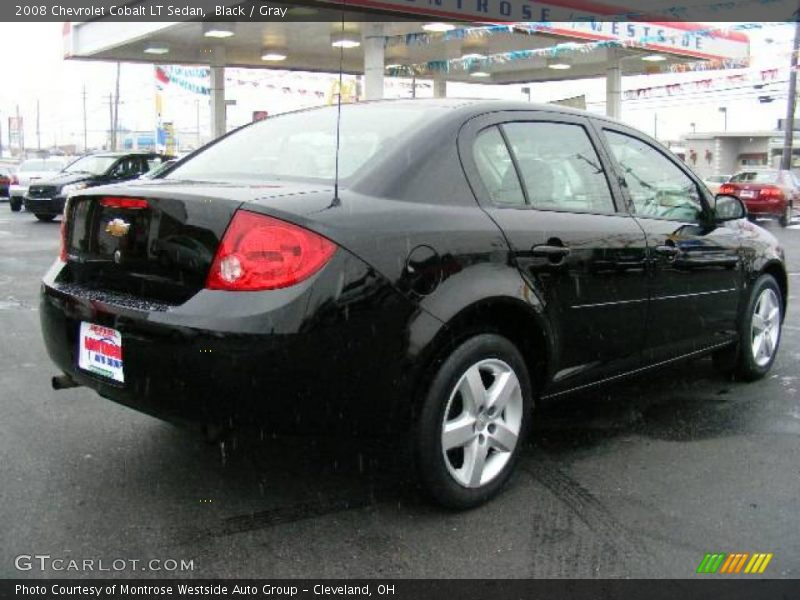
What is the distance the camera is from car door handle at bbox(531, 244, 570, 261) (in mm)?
3238

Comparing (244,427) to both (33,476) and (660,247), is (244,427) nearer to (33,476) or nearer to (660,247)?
(33,476)

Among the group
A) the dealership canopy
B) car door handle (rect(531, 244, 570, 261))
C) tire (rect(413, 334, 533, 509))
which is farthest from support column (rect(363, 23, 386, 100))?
tire (rect(413, 334, 533, 509))

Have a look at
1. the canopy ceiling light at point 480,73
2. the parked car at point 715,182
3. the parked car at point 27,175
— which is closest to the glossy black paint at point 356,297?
the parked car at point 715,182

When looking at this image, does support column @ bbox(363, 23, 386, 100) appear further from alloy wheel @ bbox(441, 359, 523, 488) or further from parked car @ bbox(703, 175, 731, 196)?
alloy wheel @ bbox(441, 359, 523, 488)

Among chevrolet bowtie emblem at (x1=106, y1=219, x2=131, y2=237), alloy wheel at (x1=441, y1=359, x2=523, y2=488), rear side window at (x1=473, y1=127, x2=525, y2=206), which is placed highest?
rear side window at (x1=473, y1=127, x2=525, y2=206)

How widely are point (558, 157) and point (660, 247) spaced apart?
71cm

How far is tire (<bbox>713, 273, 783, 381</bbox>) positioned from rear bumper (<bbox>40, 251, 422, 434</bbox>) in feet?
9.19

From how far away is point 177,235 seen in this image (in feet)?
9.18

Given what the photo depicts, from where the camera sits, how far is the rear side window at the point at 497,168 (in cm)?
325

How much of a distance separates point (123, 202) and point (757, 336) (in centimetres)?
380

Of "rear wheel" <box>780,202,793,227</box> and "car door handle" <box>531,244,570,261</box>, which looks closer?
"car door handle" <box>531,244,570,261</box>

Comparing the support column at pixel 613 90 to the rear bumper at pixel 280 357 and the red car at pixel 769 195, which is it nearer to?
the red car at pixel 769 195

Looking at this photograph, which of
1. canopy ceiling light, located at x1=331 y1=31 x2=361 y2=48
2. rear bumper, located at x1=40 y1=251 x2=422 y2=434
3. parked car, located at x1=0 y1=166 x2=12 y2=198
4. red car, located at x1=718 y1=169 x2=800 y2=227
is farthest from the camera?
parked car, located at x1=0 y1=166 x2=12 y2=198

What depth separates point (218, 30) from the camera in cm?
1653
